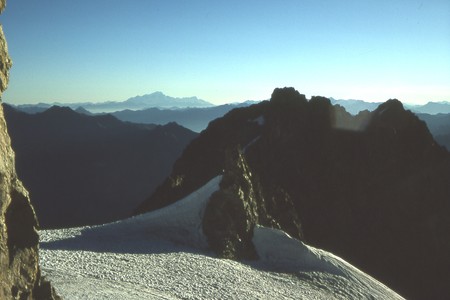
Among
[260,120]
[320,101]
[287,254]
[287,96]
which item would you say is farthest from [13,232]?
[320,101]

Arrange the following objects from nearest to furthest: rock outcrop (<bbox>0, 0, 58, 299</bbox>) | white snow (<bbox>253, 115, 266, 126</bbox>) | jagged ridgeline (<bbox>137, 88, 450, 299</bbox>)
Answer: rock outcrop (<bbox>0, 0, 58, 299</bbox>)
jagged ridgeline (<bbox>137, 88, 450, 299</bbox>)
white snow (<bbox>253, 115, 266, 126</bbox>)

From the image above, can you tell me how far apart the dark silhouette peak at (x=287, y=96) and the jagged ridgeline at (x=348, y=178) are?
0.29 m

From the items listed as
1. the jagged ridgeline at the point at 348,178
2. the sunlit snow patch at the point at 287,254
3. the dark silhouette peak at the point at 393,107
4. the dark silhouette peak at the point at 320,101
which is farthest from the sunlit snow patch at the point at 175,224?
the dark silhouette peak at the point at 393,107

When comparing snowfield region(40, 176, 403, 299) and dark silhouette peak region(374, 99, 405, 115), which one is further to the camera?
dark silhouette peak region(374, 99, 405, 115)

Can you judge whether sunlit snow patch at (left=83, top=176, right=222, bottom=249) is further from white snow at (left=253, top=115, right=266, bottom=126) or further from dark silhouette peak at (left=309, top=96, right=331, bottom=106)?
dark silhouette peak at (left=309, top=96, right=331, bottom=106)

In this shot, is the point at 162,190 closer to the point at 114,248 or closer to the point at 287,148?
the point at 287,148

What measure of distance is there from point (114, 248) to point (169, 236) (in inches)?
332

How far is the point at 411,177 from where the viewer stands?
10956 centimetres

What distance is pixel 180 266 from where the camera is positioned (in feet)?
139

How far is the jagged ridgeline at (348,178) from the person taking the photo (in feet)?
313

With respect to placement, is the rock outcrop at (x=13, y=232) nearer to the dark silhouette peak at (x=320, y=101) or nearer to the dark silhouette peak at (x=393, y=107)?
the dark silhouette peak at (x=320, y=101)

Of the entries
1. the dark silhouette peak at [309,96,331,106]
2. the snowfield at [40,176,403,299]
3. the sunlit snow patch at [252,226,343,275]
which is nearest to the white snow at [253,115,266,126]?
the dark silhouette peak at [309,96,331,106]

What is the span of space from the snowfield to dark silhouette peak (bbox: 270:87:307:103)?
7001cm

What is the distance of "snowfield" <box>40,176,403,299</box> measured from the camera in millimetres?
34969
